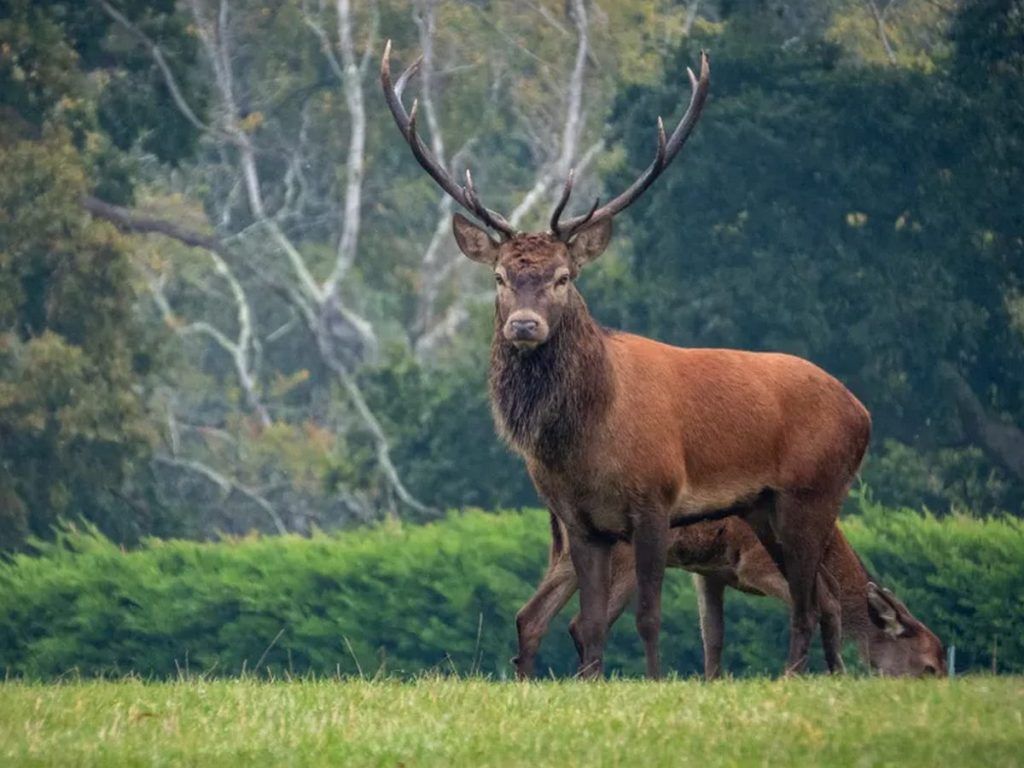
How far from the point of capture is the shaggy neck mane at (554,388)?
11.2 metres

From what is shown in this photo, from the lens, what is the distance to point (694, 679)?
1071 cm

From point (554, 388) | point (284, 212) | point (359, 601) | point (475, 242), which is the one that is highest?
point (475, 242)

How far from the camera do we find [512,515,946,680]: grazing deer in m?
12.8

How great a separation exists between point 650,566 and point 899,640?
3.08 m

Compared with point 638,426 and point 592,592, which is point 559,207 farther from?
point 592,592

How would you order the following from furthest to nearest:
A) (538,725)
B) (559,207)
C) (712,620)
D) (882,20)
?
1. (882,20)
2. (712,620)
3. (559,207)
4. (538,725)

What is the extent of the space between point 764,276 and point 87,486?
947 centimetres

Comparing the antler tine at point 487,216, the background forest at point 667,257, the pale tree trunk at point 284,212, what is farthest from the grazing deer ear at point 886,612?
the pale tree trunk at point 284,212

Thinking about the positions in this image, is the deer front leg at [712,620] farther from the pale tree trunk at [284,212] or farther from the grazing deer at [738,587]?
the pale tree trunk at [284,212]

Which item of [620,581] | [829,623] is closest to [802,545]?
[829,623]

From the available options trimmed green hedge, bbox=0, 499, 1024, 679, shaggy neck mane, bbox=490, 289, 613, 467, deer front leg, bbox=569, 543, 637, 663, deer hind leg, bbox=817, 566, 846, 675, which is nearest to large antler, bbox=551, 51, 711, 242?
shaggy neck mane, bbox=490, 289, 613, 467

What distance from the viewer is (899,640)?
44.7 ft

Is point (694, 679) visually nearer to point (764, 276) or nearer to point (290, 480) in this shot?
point (764, 276)

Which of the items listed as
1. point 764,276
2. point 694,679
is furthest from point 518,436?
point 764,276
